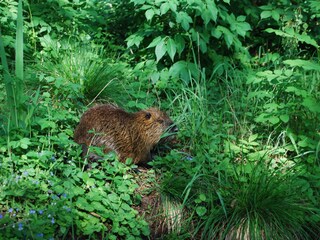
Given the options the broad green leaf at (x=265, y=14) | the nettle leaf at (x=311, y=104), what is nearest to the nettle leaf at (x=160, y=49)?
the broad green leaf at (x=265, y=14)

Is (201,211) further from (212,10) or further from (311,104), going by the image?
(212,10)

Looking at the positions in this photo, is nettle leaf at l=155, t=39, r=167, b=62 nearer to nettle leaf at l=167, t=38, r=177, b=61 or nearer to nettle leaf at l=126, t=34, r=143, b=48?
nettle leaf at l=167, t=38, r=177, b=61

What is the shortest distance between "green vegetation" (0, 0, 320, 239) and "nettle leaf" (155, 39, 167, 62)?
0.01m

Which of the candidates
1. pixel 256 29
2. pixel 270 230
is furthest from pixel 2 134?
pixel 256 29

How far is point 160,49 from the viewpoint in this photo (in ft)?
16.0

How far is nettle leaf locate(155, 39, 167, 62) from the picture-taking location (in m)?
4.85

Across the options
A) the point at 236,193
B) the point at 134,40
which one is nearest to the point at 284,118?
the point at 236,193

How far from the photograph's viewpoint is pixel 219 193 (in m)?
3.59

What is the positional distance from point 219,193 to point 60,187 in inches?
43.9

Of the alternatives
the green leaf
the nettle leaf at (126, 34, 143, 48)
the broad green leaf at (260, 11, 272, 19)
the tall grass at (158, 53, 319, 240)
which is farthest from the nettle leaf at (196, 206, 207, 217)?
the broad green leaf at (260, 11, 272, 19)

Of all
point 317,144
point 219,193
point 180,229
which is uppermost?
point 317,144

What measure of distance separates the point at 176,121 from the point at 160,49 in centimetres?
90

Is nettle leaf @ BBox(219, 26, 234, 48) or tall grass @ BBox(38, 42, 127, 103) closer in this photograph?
tall grass @ BBox(38, 42, 127, 103)

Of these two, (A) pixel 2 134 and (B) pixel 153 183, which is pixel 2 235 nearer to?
(A) pixel 2 134
